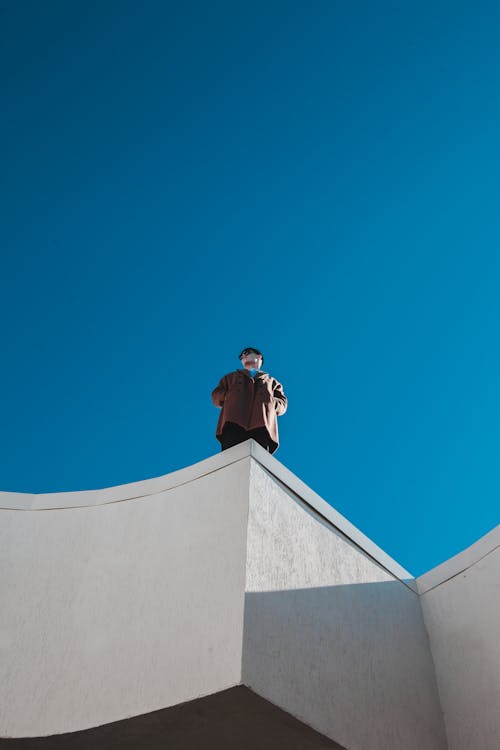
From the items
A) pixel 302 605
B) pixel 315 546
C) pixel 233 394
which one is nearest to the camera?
pixel 302 605

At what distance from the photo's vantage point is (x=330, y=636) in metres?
4.25

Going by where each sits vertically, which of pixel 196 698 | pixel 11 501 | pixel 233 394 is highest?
pixel 233 394

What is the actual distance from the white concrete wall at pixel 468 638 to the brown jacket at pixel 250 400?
1.64 m

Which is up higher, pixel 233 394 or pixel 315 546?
pixel 233 394

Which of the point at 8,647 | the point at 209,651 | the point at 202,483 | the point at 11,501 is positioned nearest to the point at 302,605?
the point at 209,651

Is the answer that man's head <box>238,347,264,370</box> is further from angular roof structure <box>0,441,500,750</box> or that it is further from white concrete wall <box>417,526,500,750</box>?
white concrete wall <box>417,526,500,750</box>

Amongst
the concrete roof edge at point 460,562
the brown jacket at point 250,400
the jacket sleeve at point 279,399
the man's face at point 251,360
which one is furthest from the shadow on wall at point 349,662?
the man's face at point 251,360

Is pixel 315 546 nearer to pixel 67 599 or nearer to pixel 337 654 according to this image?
pixel 337 654

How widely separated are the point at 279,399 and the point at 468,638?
2288mm

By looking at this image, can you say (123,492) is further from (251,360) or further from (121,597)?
(251,360)

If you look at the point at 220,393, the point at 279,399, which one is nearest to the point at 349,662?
the point at 279,399

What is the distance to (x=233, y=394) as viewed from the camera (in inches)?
224

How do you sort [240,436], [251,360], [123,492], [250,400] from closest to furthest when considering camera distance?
[123,492], [240,436], [250,400], [251,360]

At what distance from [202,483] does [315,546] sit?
83cm
